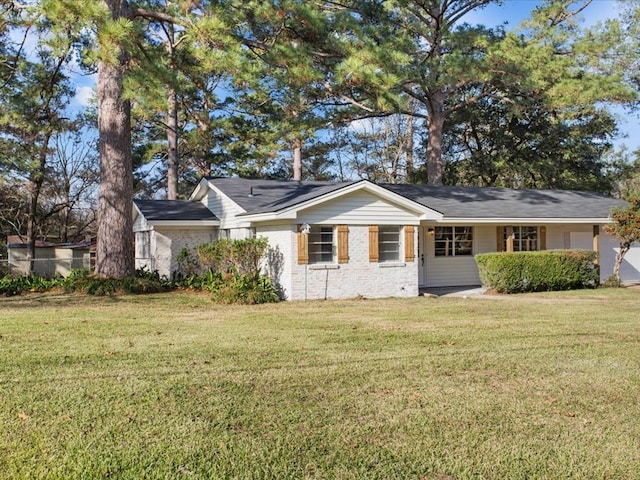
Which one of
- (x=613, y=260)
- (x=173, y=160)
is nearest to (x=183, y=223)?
(x=173, y=160)

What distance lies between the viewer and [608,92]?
18.5 metres

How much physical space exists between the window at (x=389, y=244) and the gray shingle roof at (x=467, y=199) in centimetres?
186

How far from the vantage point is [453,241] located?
687 inches

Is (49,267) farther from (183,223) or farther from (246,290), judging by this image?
(246,290)

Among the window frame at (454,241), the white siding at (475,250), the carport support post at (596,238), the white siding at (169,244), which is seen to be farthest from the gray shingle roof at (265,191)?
the carport support post at (596,238)

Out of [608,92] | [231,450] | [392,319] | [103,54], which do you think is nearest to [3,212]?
[103,54]

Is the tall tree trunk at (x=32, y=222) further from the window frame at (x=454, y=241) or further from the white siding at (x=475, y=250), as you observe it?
the window frame at (x=454, y=241)

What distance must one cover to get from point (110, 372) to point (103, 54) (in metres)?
7.77

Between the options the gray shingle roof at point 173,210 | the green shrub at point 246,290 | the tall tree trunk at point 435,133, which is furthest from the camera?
the tall tree trunk at point 435,133

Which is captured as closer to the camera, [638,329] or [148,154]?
[638,329]

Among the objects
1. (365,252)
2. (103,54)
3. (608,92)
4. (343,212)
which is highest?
(608,92)

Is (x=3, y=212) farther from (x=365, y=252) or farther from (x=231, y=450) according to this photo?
(x=231, y=450)

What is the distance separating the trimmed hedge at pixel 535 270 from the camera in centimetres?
1466

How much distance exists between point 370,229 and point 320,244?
4.32 feet
